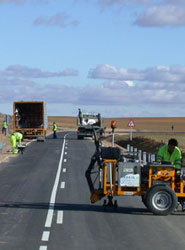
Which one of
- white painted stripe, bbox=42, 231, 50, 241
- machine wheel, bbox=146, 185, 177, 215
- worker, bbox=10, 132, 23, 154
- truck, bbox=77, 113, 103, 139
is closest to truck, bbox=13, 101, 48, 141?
truck, bbox=77, 113, 103, 139

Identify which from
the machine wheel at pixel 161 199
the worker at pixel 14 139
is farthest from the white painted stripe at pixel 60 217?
the worker at pixel 14 139

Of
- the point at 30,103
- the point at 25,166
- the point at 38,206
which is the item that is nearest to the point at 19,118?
the point at 30,103

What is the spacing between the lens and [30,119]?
56906mm

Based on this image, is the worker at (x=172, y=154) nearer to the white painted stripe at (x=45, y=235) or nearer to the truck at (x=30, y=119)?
the white painted stripe at (x=45, y=235)

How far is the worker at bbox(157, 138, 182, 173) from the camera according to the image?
15.1 meters

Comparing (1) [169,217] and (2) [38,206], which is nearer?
(1) [169,217]

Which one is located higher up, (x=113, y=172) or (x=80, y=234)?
(x=113, y=172)

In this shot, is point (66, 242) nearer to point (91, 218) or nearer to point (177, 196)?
point (91, 218)

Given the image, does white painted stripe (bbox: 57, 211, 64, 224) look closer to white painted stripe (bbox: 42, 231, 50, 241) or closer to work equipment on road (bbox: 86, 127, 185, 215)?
work equipment on road (bbox: 86, 127, 185, 215)

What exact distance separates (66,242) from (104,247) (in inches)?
31.2

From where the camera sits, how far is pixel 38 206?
53.9ft

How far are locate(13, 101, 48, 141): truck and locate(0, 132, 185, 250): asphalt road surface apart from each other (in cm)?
3266

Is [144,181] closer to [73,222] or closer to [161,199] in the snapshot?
[161,199]

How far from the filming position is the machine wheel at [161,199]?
14.7 meters
